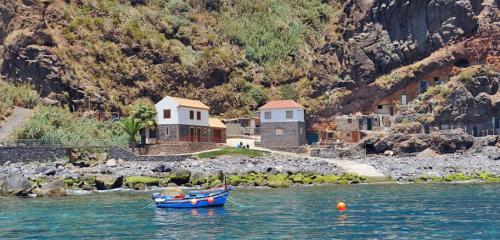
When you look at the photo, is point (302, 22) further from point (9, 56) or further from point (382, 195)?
point (382, 195)

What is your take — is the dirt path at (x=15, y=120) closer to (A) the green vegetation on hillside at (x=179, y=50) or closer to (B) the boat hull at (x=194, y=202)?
(A) the green vegetation on hillside at (x=179, y=50)

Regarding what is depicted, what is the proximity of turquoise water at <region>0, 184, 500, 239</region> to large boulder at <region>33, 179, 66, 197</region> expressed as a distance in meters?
2.04

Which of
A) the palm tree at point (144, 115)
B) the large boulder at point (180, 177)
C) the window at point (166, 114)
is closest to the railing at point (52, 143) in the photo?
the palm tree at point (144, 115)

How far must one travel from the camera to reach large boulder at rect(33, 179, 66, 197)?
2111 inches

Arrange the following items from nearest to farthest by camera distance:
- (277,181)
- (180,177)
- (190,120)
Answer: (180,177) → (277,181) → (190,120)

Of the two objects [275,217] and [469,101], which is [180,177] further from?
[469,101]

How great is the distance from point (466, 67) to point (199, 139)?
37.4 meters

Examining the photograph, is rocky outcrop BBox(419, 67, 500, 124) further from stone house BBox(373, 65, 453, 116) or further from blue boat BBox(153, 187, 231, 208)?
blue boat BBox(153, 187, 231, 208)

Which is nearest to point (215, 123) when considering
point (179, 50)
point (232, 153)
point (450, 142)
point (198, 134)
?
point (198, 134)

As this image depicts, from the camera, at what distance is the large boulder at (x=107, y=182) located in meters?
59.2

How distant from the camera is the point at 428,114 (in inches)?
3548

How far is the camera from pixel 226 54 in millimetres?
110125

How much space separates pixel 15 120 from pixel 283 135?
Answer: 3394 centimetres

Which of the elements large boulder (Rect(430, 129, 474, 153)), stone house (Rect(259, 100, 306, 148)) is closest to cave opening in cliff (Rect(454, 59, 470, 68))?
large boulder (Rect(430, 129, 474, 153))
